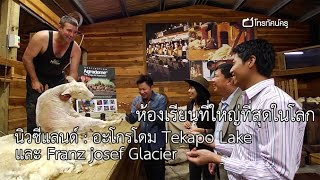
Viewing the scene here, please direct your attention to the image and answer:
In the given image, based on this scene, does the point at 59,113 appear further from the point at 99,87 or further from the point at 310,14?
the point at 310,14

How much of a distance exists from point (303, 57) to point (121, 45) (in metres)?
3.81

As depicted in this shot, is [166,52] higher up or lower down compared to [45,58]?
higher up

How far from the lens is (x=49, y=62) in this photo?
5.47ft

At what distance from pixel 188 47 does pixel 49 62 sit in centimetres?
428

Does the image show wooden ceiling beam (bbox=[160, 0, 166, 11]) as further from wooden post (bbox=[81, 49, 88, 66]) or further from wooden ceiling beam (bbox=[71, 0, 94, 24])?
wooden post (bbox=[81, 49, 88, 66])

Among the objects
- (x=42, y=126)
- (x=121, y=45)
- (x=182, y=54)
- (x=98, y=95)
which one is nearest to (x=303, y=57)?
(x=182, y=54)

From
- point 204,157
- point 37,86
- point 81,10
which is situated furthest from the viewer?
point 81,10

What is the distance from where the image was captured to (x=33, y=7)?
2457 millimetres

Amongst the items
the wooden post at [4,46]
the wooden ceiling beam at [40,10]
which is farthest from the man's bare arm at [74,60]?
the wooden ceiling beam at [40,10]

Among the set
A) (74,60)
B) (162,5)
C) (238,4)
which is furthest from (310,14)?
(74,60)

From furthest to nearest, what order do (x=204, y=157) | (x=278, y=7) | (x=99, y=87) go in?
(x=278, y=7), (x=99, y=87), (x=204, y=157)

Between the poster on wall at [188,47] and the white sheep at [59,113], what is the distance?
13.7 feet

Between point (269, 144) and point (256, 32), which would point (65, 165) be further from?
point (256, 32)

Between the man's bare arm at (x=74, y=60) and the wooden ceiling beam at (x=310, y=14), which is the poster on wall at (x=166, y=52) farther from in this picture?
the man's bare arm at (x=74, y=60)
